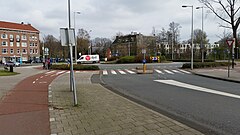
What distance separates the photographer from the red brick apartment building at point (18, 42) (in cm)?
7912

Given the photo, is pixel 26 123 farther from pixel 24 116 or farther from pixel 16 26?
pixel 16 26

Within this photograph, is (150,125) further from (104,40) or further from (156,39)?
(104,40)

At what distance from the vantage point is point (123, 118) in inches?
214

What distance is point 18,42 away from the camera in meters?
83.5

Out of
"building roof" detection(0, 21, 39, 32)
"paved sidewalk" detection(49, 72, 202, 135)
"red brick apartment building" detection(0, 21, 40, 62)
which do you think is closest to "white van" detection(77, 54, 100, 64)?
"red brick apartment building" detection(0, 21, 40, 62)

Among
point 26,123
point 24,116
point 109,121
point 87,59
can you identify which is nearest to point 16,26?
point 87,59

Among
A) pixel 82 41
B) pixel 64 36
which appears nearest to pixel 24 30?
pixel 82 41

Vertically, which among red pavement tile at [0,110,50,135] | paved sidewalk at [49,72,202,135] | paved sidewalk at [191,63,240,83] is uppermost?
paved sidewalk at [191,63,240,83]

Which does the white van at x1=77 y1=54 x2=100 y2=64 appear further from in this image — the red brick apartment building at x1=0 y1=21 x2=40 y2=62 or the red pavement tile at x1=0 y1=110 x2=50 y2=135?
the red pavement tile at x1=0 y1=110 x2=50 y2=135

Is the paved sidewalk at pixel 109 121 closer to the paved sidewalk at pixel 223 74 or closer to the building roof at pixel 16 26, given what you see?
the paved sidewalk at pixel 223 74

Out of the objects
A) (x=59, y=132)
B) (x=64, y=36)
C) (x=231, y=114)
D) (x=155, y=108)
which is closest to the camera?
(x=59, y=132)

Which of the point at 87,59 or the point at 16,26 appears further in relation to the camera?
the point at 16,26

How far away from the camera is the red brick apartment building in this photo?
260ft

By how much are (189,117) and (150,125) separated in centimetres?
149
